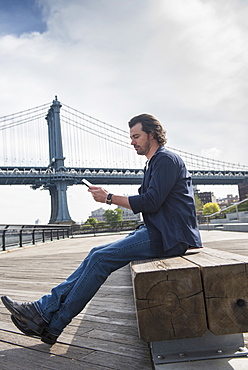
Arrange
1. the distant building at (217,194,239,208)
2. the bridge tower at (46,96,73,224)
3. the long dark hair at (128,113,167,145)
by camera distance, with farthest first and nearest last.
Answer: the distant building at (217,194,239,208), the bridge tower at (46,96,73,224), the long dark hair at (128,113,167,145)

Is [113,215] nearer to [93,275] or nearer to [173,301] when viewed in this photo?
[93,275]

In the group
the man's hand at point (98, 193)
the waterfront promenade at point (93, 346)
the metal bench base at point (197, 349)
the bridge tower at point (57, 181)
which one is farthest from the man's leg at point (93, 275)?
the bridge tower at point (57, 181)

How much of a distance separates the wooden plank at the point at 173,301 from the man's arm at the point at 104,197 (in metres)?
0.52

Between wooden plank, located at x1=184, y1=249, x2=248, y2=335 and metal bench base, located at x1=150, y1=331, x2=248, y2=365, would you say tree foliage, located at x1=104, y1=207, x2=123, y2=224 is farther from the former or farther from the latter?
wooden plank, located at x1=184, y1=249, x2=248, y2=335

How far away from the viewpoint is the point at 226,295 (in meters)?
1.07

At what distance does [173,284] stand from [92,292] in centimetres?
55

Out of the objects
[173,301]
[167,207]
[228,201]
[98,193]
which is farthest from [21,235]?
[228,201]

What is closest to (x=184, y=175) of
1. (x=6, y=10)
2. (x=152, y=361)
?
(x=152, y=361)

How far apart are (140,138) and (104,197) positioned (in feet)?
1.23

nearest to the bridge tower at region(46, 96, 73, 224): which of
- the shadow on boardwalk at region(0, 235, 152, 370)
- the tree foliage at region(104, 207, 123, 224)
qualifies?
the tree foliage at region(104, 207, 123, 224)

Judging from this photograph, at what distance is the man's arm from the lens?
1569 mm

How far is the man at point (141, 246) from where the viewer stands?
1468 millimetres

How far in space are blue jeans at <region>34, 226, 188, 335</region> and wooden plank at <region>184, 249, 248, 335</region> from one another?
0.40 metres

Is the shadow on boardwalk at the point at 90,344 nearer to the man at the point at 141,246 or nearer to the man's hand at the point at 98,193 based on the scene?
the man at the point at 141,246
